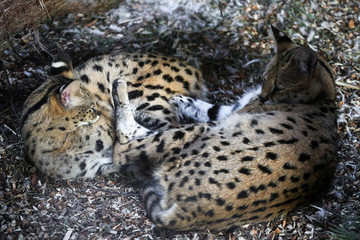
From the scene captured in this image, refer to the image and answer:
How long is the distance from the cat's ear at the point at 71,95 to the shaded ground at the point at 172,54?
69cm

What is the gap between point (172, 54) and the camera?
5035mm

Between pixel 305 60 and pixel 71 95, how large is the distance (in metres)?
2.14

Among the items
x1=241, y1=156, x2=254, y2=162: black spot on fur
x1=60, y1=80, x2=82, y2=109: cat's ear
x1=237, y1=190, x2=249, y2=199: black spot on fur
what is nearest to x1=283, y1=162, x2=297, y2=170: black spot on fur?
x1=241, y1=156, x2=254, y2=162: black spot on fur

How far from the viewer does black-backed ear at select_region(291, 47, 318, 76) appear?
392cm

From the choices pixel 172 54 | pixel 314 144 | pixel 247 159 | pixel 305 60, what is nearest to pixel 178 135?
pixel 247 159

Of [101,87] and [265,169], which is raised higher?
[101,87]

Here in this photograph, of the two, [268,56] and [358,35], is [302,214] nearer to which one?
[268,56]

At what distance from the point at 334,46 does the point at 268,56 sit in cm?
83

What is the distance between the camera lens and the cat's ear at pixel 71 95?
3.59 m

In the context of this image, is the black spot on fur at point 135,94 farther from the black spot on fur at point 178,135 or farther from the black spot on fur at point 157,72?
the black spot on fur at point 178,135

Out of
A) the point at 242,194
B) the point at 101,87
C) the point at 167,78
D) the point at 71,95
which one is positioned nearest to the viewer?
the point at 242,194

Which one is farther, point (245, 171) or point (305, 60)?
point (305, 60)

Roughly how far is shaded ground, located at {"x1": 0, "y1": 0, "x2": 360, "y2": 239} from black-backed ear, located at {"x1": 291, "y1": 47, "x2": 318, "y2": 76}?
81 centimetres

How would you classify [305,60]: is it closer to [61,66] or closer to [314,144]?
[314,144]
